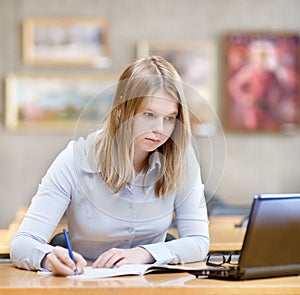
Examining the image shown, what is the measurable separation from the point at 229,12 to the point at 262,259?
4.83 m

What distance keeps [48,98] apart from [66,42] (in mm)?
509

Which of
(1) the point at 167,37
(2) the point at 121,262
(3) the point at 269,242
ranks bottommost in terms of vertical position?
(2) the point at 121,262

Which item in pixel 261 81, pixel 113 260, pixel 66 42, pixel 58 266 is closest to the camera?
pixel 58 266

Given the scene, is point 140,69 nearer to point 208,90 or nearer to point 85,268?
point 85,268

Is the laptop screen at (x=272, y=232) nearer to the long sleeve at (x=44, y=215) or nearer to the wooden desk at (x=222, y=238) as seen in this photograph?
the wooden desk at (x=222, y=238)

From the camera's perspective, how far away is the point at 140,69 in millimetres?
2301

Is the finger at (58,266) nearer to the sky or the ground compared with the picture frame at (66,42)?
nearer to the ground

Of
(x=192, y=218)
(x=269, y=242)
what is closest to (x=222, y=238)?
(x=192, y=218)

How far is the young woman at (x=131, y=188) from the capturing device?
89.2 inches

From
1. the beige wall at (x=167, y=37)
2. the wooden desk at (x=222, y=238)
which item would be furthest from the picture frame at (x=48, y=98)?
the wooden desk at (x=222, y=238)

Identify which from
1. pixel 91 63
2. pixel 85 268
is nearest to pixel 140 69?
pixel 85 268

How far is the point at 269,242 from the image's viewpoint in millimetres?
1994

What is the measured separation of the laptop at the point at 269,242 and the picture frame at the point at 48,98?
4.60 metres

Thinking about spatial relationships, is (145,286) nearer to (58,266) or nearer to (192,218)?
(58,266)
